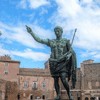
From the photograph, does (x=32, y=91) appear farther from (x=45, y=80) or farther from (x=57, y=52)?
(x=57, y=52)

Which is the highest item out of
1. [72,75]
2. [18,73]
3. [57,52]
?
[18,73]

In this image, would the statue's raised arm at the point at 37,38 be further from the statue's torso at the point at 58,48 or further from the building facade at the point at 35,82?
the building facade at the point at 35,82

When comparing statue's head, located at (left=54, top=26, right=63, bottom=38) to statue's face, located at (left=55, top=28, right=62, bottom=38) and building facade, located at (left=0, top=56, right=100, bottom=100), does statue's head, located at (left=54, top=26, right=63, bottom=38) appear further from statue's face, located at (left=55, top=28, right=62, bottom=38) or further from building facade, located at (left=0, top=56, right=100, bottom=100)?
building facade, located at (left=0, top=56, right=100, bottom=100)

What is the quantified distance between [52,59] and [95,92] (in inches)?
2823

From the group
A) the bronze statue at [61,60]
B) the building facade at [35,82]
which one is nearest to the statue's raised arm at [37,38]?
the bronze statue at [61,60]

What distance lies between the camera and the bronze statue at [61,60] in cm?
949

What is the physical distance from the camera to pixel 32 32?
9891 mm

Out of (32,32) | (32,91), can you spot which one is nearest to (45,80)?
(32,91)

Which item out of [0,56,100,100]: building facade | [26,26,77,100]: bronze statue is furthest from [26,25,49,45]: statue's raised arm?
[0,56,100,100]: building facade

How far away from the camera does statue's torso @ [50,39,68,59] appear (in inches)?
381

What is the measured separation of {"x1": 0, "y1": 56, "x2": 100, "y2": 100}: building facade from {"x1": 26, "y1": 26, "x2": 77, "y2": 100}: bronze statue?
59081 millimetres

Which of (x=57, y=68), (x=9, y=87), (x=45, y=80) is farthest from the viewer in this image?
(x=45, y=80)

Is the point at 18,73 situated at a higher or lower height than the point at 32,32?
higher

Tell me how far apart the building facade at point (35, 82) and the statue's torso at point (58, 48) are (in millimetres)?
59101
